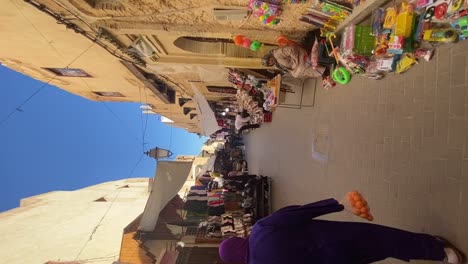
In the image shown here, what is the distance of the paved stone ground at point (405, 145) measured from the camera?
11.8ft

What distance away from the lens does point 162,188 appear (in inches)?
385

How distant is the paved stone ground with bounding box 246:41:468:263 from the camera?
358 cm

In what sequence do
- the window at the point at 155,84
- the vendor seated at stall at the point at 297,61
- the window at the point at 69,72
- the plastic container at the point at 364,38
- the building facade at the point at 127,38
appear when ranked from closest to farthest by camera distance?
the plastic container at the point at 364,38
the building facade at the point at 127,38
the vendor seated at stall at the point at 297,61
the window at the point at 155,84
the window at the point at 69,72

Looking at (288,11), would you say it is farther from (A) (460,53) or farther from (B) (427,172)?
(B) (427,172)

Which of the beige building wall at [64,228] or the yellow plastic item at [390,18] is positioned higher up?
the yellow plastic item at [390,18]

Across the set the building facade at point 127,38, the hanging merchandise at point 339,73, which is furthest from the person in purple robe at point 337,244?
the building facade at point 127,38

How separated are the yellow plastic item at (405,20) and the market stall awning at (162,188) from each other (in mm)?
7230

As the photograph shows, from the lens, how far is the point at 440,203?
369cm

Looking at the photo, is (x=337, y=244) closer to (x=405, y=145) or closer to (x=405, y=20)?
(x=405, y=145)

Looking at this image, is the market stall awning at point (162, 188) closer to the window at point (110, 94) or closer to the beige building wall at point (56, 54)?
the beige building wall at point (56, 54)

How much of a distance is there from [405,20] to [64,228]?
40.5ft

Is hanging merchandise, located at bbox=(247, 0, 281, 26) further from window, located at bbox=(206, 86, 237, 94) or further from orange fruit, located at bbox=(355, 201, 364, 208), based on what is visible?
window, located at bbox=(206, 86, 237, 94)

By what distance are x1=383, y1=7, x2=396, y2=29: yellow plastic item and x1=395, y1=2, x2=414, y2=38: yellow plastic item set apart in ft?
0.56

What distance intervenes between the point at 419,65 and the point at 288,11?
9.11ft
